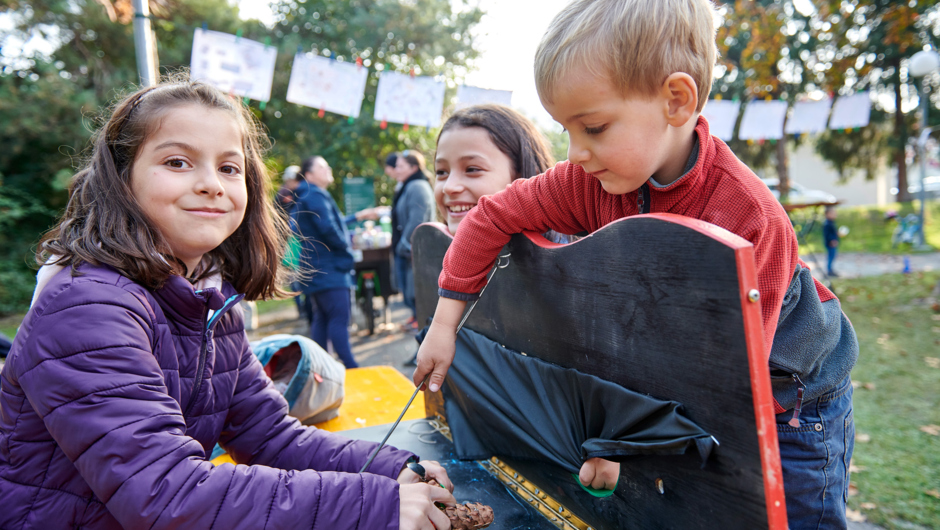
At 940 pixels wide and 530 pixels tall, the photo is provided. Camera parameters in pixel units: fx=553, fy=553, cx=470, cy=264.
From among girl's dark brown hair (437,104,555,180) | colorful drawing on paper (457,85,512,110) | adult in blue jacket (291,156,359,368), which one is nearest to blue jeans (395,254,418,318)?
adult in blue jacket (291,156,359,368)

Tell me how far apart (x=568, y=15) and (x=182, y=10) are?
1458cm

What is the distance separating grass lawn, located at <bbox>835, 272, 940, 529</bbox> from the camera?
2.74 meters

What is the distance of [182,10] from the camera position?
1278 centimetres

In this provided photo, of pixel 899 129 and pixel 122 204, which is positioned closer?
pixel 122 204

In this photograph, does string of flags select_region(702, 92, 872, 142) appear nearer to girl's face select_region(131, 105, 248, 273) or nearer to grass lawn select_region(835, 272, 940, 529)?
grass lawn select_region(835, 272, 940, 529)

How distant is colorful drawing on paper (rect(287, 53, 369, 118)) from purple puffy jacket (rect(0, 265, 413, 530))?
5375 millimetres

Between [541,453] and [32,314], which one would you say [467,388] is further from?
[32,314]

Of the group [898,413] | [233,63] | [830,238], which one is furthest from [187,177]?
[830,238]

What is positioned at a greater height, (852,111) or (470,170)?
(852,111)

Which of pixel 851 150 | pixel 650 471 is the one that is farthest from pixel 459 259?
pixel 851 150

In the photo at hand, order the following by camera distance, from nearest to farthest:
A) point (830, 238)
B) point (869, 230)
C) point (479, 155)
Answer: point (479, 155)
point (830, 238)
point (869, 230)

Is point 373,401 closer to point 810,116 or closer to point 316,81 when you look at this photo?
point 316,81

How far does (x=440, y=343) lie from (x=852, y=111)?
9.76 m

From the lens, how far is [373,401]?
275cm
